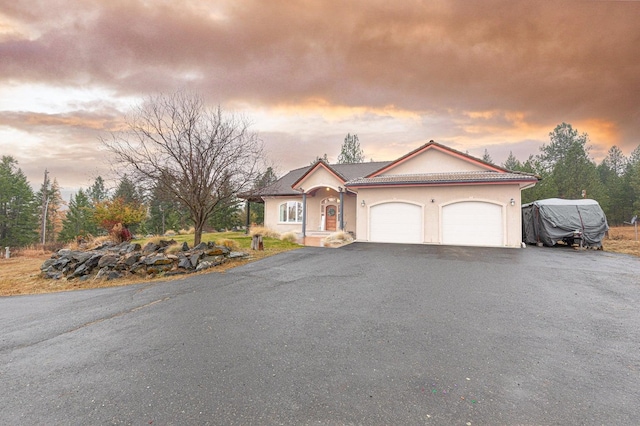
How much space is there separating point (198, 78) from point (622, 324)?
16.0 m

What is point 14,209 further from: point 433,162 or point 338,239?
point 433,162

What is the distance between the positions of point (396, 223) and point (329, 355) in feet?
40.6

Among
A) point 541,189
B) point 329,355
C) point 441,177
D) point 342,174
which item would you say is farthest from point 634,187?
point 329,355

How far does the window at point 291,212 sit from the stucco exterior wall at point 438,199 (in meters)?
6.16

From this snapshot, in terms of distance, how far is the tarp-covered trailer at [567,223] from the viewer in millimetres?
12648

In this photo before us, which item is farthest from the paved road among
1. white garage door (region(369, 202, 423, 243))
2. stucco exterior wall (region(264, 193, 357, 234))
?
stucco exterior wall (region(264, 193, 357, 234))

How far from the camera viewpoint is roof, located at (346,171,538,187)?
1252cm

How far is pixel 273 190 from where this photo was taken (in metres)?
19.9

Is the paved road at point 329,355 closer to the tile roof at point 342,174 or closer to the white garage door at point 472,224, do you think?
the white garage door at point 472,224

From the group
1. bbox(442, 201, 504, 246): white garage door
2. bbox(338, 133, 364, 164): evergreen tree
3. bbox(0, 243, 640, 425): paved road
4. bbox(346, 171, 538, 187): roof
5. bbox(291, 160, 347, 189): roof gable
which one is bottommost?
bbox(0, 243, 640, 425): paved road

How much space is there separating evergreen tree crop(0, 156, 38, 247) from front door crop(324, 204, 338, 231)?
138 ft

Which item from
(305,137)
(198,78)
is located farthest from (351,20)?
(305,137)

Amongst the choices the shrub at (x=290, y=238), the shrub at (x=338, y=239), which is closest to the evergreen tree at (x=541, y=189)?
the shrub at (x=338, y=239)

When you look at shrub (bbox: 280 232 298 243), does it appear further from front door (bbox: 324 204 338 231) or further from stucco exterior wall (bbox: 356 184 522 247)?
front door (bbox: 324 204 338 231)
